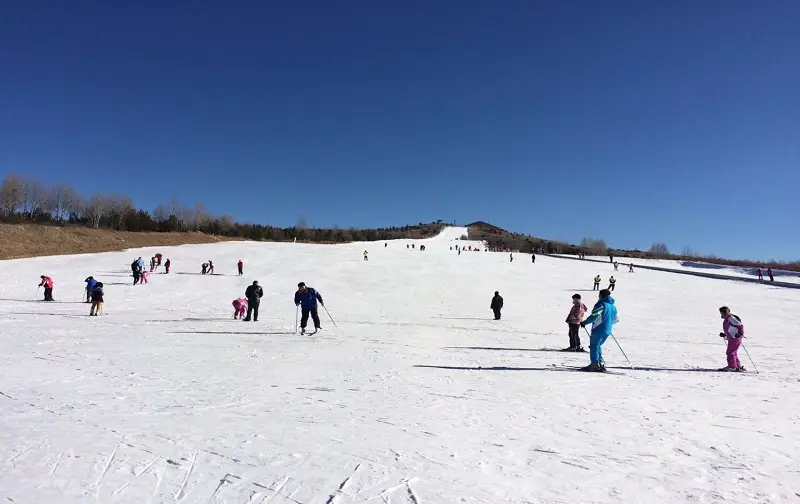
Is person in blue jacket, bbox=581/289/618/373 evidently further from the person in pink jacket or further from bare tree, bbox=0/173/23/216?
bare tree, bbox=0/173/23/216

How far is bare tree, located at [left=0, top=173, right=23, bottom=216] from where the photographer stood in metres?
77.9

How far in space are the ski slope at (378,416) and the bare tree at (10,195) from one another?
80.6m

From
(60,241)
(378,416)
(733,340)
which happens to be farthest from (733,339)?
(60,241)

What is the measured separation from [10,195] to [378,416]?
98.7 m

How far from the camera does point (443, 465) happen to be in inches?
191

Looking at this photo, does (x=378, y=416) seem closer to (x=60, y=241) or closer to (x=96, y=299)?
(x=96, y=299)

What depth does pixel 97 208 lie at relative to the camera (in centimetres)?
8912

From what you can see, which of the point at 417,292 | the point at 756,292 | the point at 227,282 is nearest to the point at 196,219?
the point at 227,282

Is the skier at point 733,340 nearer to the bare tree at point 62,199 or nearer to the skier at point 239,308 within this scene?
the skier at point 239,308

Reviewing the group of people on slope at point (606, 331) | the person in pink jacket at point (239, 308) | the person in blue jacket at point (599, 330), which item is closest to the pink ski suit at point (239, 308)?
the person in pink jacket at point (239, 308)

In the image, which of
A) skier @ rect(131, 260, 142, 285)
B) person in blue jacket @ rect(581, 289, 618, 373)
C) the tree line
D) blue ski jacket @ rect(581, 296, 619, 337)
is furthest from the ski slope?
the tree line

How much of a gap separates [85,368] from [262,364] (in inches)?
131

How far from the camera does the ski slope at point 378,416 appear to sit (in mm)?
4391

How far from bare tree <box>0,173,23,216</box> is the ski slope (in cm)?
8060
